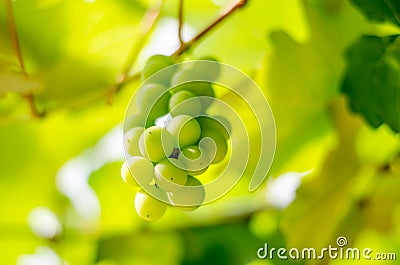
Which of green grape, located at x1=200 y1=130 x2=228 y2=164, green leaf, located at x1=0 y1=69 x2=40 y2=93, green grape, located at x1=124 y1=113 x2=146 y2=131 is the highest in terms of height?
green leaf, located at x1=0 y1=69 x2=40 y2=93

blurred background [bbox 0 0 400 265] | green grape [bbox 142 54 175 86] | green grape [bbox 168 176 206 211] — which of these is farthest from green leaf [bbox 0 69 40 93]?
green grape [bbox 168 176 206 211]

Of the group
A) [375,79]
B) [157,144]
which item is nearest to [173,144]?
[157,144]

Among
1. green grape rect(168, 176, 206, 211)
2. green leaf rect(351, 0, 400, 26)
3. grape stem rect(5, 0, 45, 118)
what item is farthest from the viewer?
grape stem rect(5, 0, 45, 118)

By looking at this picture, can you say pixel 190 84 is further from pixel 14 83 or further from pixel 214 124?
pixel 14 83

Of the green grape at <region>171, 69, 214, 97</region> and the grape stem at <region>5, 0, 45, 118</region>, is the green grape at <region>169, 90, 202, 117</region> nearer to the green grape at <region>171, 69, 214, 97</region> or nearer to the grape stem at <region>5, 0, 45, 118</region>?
the green grape at <region>171, 69, 214, 97</region>

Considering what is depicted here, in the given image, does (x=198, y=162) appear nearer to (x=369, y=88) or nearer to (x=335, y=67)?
(x=369, y=88)

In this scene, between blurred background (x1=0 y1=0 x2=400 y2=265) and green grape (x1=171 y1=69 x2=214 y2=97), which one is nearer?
green grape (x1=171 y1=69 x2=214 y2=97)
